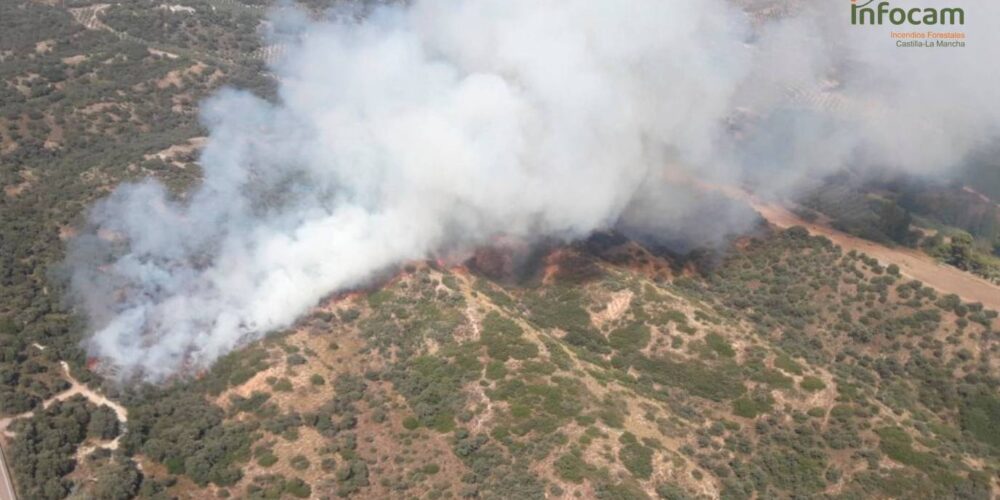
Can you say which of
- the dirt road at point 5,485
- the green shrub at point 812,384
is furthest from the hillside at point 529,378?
the dirt road at point 5,485

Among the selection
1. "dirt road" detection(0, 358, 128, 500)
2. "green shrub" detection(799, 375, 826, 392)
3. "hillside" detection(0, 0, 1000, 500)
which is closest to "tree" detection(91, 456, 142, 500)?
"hillside" detection(0, 0, 1000, 500)

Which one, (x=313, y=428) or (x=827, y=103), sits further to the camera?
(x=827, y=103)

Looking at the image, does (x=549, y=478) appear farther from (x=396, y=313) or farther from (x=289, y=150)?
(x=289, y=150)

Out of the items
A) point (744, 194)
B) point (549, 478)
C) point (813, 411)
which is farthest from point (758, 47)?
point (549, 478)

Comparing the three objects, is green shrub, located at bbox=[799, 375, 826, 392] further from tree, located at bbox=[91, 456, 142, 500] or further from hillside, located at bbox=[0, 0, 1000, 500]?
tree, located at bbox=[91, 456, 142, 500]

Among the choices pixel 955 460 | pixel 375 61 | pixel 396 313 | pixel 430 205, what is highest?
pixel 375 61

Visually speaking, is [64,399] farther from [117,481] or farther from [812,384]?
[812,384]

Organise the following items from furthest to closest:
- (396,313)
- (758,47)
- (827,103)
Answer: (827,103) < (758,47) < (396,313)

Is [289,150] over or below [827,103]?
over
